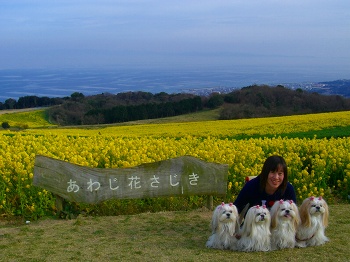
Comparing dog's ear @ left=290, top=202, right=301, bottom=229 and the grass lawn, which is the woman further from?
the grass lawn

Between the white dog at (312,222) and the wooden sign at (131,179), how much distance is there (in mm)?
1890

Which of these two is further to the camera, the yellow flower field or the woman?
the yellow flower field

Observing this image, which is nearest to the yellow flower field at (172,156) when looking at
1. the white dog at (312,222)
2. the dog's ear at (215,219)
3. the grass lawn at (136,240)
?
the grass lawn at (136,240)

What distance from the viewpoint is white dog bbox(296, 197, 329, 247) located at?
16.6ft

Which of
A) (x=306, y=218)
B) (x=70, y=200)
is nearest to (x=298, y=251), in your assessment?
(x=306, y=218)

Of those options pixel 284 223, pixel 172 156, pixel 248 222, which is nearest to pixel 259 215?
pixel 248 222

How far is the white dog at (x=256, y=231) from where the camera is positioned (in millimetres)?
4867

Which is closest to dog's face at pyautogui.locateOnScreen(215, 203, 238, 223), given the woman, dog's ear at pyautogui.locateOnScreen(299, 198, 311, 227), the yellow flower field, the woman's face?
the woman

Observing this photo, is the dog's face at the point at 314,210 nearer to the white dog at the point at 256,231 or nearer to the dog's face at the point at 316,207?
the dog's face at the point at 316,207

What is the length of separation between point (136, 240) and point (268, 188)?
1.73m

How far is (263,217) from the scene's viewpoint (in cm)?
485

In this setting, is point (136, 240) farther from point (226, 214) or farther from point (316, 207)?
point (316, 207)

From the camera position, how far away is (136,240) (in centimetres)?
561

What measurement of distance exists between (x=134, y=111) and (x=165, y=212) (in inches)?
1747
